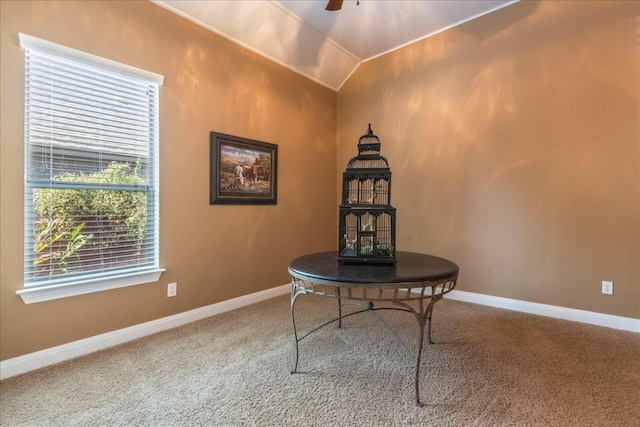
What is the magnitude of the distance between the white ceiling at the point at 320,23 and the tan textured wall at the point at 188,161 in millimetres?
148

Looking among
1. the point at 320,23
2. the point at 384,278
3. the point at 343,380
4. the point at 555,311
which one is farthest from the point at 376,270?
the point at 320,23

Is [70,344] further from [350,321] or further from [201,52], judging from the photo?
[201,52]

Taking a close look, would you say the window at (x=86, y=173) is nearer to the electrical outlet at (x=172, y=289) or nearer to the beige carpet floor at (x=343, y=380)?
the electrical outlet at (x=172, y=289)

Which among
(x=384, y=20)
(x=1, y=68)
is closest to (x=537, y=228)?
(x=384, y=20)

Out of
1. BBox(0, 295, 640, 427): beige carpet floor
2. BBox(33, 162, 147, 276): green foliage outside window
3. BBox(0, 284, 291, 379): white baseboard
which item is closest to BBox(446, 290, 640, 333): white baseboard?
BBox(0, 295, 640, 427): beige carpet floor

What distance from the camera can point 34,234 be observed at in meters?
2.03

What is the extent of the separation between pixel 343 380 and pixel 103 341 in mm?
1847

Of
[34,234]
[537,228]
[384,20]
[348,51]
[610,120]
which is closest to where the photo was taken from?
[34,234]

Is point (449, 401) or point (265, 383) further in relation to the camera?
point (265, 383)

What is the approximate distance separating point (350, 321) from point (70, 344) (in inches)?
85.4

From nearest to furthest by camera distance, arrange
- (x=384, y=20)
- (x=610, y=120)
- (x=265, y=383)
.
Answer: (x=265, y=383) < (x=610, y=120) < (x=384, y=20)

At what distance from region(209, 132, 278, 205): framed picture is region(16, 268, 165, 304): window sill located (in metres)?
0.89

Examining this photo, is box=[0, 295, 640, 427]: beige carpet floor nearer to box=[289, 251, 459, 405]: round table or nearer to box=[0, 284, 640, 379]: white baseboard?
box=[0, 284, 640, 379]: white baseboard

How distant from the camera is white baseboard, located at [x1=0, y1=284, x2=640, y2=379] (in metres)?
2.01
